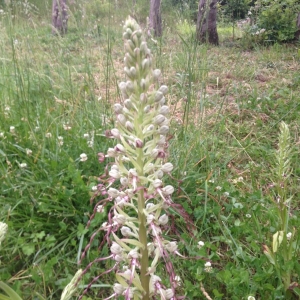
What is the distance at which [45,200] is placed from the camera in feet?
7.01

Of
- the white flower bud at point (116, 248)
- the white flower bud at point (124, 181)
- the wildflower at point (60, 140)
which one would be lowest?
the wildflower at point (60, 140)

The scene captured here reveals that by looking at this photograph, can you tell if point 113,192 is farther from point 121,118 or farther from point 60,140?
point 60,140

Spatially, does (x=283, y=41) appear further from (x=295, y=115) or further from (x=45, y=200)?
(x=45, y=200)

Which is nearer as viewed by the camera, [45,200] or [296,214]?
[45,200]

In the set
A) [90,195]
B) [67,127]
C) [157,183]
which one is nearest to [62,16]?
[67,127]

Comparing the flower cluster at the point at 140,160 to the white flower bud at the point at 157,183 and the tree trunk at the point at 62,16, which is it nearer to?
the white flower bud at the point at 157,183

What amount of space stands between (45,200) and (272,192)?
5.34 ft

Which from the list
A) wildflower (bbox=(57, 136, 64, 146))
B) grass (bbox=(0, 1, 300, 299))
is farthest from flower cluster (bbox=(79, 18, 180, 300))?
wildflower (bbox=(57, 136, 64, 146))

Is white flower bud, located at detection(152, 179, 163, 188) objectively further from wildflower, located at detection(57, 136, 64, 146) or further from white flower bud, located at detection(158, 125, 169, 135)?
wildflower, located at detection(57, 136, 64, 146)

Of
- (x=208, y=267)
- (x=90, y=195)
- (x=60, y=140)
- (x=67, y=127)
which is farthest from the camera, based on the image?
(x=67, y=127)

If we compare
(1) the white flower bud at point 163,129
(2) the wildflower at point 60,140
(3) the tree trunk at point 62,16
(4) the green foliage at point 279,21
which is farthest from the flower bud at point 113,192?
(4) the green foliage at point 279,21

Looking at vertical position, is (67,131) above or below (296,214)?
above

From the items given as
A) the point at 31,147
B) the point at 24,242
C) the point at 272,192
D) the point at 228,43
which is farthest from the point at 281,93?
the point at 228,43

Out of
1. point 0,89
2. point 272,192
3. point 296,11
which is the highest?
point 296,11
